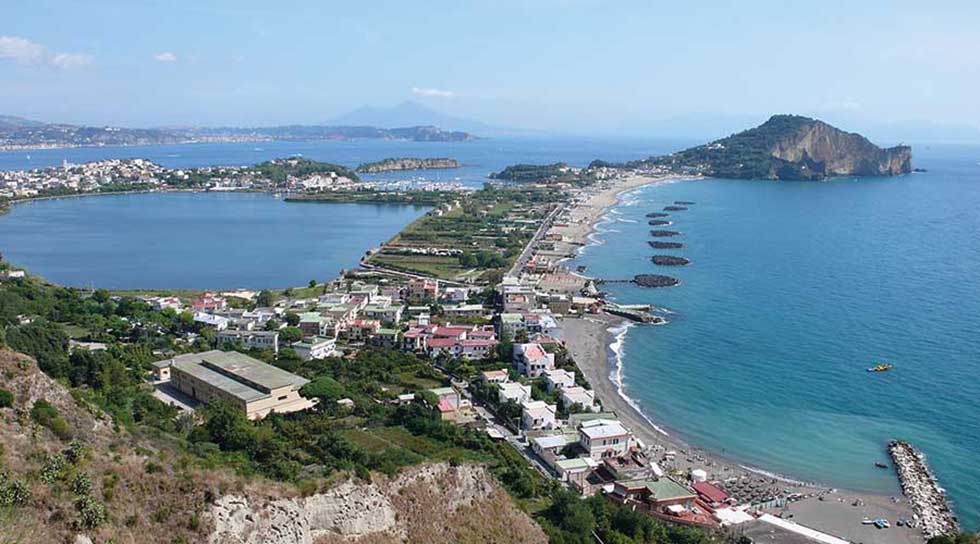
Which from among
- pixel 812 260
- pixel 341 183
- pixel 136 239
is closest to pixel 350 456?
pixel 812 260

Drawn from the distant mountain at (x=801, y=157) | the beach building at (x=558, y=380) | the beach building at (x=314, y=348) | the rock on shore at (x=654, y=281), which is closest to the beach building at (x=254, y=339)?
the beach building at (x=314, y=348)

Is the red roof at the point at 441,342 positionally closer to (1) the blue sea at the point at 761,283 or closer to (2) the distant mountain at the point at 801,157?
(1) the blue sea at the point at 761,283

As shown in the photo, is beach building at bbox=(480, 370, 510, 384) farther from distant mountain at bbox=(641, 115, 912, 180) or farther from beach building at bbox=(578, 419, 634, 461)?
distant mountain at bbox=(641, 115, 912, 180)

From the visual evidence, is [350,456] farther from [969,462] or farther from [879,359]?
[879,359]

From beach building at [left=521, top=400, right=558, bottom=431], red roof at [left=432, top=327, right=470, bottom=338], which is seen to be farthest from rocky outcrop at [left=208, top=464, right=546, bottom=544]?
red roof at [left=432, top=327, right=470, bottom=338]

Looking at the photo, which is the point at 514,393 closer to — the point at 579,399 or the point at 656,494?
the point at 579,399

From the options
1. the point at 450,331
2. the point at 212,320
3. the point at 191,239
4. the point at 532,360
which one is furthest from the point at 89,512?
the point at 191,239
